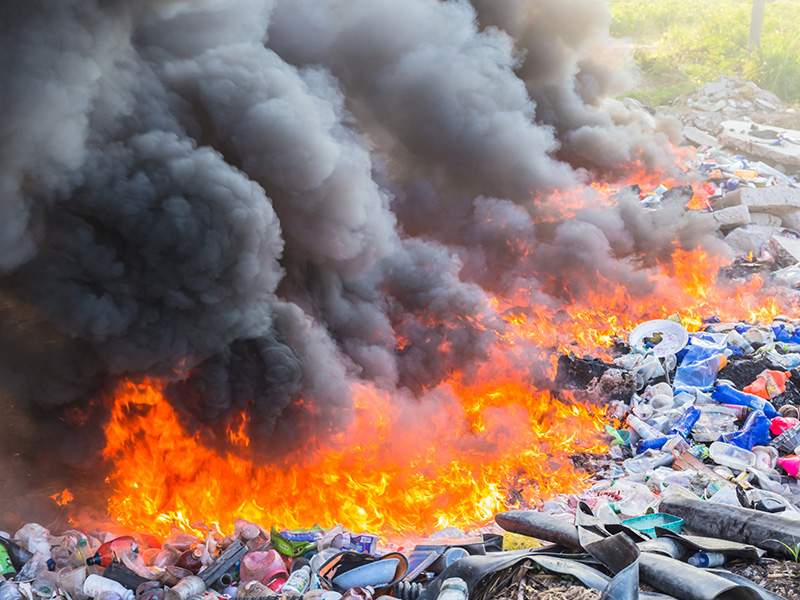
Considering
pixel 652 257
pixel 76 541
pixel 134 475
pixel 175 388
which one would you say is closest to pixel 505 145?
pixel 652 257

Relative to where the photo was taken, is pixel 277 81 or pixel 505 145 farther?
pixel 505 145

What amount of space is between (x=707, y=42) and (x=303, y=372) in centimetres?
2303

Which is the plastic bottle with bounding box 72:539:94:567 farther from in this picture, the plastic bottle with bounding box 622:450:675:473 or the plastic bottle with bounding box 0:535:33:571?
the plastic bottle with bounding box 622:450:675:473

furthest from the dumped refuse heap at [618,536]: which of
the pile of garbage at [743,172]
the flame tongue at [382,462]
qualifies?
the pile of garbage at [743,172]

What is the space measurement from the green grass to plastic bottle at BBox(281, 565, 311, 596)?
20934 mm

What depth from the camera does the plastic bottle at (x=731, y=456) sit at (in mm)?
6117

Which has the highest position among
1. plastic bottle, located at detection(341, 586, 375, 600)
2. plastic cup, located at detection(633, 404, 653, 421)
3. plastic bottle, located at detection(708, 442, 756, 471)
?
plastic cup, located at detection(633, 404, 653, 421)

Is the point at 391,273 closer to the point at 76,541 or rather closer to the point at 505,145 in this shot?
the point at 505,145

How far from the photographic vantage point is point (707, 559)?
12.9 ft

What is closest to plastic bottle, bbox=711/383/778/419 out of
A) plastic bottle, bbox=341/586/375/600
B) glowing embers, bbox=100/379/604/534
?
glowing embers, bbox=100/379/604/534

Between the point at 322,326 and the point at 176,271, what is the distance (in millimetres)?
2082

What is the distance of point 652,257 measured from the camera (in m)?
10.9

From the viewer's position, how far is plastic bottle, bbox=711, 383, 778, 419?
679 centimetres

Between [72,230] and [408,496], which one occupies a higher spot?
[72,230]
